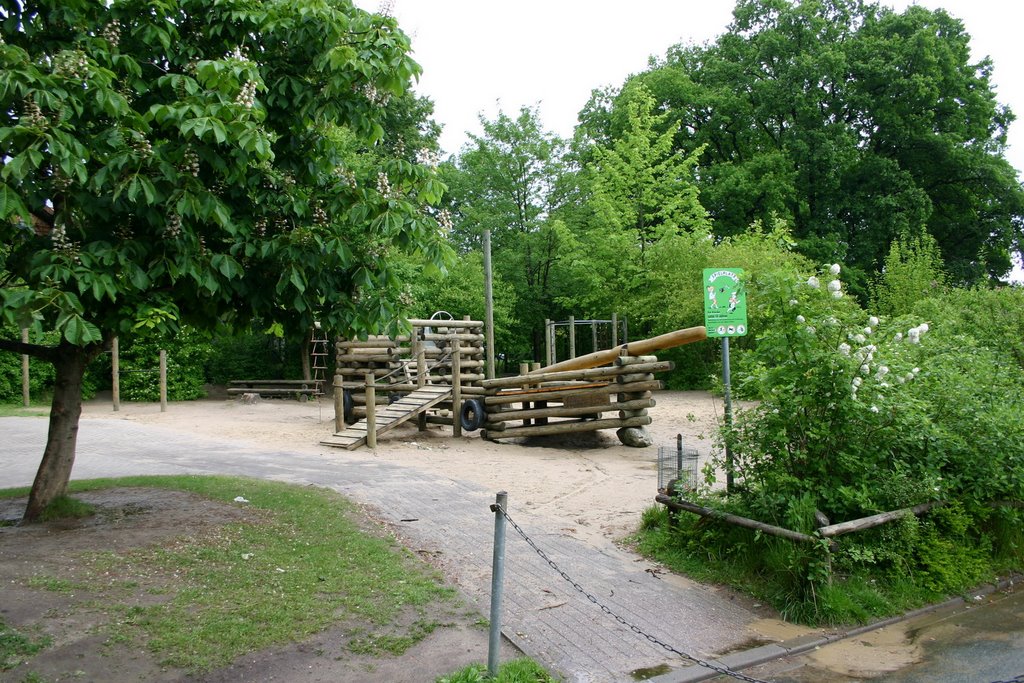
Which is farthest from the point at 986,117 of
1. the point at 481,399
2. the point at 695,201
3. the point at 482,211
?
the point at 481,399

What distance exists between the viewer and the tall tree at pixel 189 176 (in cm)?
562

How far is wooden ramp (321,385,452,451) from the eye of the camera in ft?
53.8

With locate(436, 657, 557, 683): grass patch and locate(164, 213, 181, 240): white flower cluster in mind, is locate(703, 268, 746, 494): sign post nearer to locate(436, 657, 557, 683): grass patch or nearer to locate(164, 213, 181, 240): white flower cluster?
locate(436, 657, 557, 683): grass patch

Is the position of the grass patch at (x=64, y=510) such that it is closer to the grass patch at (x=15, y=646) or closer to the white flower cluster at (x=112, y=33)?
the grass patch at (x=15, y=646)

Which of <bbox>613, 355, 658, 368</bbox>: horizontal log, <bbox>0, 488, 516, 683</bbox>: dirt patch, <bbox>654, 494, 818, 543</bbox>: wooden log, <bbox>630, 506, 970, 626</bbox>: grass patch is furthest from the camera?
<bbox>613, 355, 658, 368</bbox>: horizontal log

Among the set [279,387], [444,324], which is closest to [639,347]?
[444,324]

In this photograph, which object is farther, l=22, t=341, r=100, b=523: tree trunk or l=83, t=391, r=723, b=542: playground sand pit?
l=83, t=391, r=723, b=542: playground sand pit

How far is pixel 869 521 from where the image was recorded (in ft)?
21.7

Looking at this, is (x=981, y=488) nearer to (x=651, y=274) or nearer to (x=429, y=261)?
(x=429, y=261)

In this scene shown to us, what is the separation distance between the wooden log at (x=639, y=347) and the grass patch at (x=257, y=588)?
6871 millimetres

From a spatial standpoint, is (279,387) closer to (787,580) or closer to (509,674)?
(787,580)

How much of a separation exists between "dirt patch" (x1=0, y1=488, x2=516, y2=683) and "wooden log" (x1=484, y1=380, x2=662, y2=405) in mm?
9916

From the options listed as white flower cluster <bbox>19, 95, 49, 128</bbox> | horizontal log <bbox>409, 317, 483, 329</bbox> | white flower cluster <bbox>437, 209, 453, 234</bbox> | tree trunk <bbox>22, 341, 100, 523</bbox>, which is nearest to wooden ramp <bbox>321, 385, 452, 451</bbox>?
horizontal log <bbox>409, 317, 483, 329</bbox>

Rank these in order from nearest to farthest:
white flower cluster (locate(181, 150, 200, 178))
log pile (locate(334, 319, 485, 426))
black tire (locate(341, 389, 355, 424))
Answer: white flower cluster (locate(181, 150, 200, 178)) → log pile (locate(334, 319, 485, 426)) → black tire (locate(341, 389, 355, 424))
